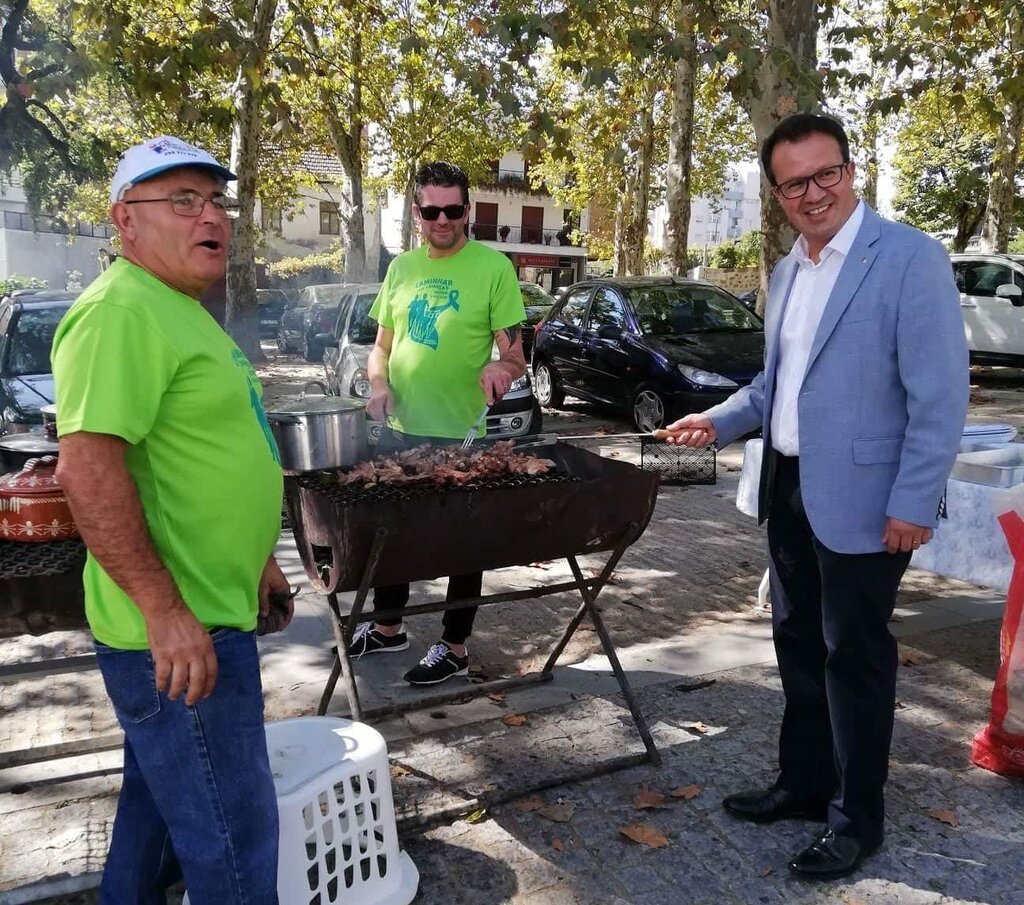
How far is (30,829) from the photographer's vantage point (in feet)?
10.3

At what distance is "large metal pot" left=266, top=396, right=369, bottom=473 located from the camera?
13.5 ft

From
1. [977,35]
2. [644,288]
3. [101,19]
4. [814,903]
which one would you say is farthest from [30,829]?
[977,35]

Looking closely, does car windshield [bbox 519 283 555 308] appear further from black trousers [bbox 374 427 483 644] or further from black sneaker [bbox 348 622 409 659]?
black trousers [bbox 374 427 483 644]

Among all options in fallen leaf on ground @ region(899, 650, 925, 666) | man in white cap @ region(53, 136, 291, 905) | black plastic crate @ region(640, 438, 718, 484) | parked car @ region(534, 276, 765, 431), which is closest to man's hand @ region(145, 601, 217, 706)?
man in white cap @ region(53, 136, 291, 905)

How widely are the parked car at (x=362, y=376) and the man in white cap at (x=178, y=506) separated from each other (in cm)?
719

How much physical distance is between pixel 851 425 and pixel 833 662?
0.76 metres

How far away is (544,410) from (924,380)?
1145 centimetres

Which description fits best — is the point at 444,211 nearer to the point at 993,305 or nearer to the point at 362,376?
the point at 362,376

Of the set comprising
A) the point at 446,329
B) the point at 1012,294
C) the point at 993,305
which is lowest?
the point at 446,329

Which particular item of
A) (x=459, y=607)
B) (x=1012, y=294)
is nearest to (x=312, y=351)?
(x=1012, y=294)

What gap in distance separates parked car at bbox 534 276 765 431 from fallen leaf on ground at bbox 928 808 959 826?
729cm

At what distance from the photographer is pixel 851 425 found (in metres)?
2.71

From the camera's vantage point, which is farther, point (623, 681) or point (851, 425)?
point (623, 681)

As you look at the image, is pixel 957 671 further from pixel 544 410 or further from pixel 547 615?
pixel 544 410
